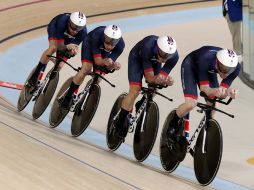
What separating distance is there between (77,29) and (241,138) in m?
2.00

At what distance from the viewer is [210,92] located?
4.95 meters

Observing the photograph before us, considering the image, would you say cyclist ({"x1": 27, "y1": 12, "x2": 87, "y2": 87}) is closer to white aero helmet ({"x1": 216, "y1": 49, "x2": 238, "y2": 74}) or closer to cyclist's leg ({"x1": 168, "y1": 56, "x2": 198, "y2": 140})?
cyclist's leg ({"x1": 168, "y1": 56, "x2": 198, "y2": 140})

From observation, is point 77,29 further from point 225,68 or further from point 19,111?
point 225,68

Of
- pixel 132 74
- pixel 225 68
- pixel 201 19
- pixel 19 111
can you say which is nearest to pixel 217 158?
pixel 225 68

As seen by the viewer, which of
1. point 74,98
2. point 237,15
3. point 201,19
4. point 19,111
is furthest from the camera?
point 201,19

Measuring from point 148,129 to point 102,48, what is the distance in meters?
0.90

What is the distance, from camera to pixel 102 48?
233 inches

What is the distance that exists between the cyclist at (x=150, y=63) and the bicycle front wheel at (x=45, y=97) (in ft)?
4.57

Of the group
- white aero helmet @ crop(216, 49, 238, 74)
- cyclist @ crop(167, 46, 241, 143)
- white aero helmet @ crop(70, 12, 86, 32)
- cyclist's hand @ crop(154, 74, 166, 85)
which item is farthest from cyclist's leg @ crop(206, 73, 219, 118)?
white aero helmet @ crop(70, 12, 86, 32)

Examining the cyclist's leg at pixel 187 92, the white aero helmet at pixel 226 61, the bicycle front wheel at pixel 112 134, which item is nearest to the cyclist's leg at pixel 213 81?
the cyclist's leg at pixel 187 92

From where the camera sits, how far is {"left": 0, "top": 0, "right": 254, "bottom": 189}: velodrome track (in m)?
4.65

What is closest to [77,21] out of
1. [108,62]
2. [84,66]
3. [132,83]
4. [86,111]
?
[84,66]

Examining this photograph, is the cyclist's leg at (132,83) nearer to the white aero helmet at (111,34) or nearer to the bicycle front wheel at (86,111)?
the white aero helmet at (111,34)

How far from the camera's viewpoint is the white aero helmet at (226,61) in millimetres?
4824
